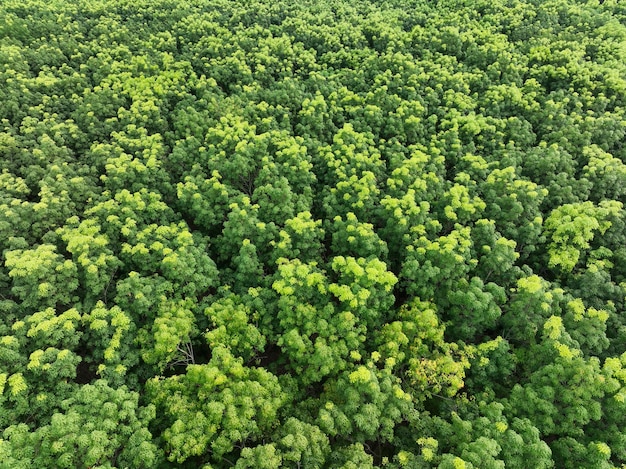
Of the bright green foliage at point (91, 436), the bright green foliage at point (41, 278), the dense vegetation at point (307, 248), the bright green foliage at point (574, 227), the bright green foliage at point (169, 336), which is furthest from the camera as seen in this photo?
the bright green foliage at point (574, 227)

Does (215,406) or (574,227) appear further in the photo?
(574,227)

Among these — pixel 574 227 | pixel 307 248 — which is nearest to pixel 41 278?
pixel 307 248

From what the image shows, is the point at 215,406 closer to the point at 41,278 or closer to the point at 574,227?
the point at 41,278

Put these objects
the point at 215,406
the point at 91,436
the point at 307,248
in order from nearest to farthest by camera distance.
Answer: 1. the point at 91,436
2. the point at 215,406
3. the point at 307,248

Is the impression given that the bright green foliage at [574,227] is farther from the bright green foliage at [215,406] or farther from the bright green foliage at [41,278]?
the bright green foliage at [41,278]

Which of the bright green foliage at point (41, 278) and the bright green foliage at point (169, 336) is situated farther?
the bright green foliage at point (169, 336)

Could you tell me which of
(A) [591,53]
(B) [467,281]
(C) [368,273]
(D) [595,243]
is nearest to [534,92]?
(A) [591,53]

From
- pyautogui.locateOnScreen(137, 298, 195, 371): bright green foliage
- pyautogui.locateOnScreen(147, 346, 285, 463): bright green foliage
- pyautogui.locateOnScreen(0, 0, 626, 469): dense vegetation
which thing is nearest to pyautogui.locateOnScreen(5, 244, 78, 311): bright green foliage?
pyautogui.locateOnScreen(0, 0, 626, 469): dense vegetation

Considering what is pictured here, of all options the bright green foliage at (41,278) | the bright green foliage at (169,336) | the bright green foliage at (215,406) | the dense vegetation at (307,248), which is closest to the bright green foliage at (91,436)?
the dense vegetation at (307,248)
